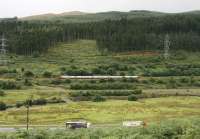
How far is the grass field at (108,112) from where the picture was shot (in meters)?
80.0

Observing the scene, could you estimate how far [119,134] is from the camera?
38719mm

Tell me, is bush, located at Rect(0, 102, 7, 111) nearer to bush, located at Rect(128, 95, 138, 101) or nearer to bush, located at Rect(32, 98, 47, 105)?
bush, located at Rect(32, 98, 47, 105)

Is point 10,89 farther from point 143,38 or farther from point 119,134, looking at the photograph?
point 143,38

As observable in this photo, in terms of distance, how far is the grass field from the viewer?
80.0 metres

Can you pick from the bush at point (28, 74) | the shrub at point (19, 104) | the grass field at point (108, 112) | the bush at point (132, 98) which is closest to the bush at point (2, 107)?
the grass field at point (108, 112)

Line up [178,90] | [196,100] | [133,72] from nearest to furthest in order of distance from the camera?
[196,100] < [178,90] < [133,72]

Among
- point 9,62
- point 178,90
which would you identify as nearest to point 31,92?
point 178,90

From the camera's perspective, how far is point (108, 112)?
86.1 m

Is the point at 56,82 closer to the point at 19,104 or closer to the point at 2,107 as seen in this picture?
the point at 19,104

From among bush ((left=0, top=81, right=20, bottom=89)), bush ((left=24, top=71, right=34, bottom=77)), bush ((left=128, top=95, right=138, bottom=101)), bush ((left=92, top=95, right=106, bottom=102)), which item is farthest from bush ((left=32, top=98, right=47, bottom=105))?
bush ((left=24, top=71, right=34, bottom=77))

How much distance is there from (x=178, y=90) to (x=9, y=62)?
68.3 metres

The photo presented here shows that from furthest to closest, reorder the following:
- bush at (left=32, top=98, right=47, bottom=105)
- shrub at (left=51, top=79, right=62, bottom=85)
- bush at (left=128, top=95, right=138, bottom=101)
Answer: shrub at (left=51, top=79, right=62, bottom=85), bush at (left=128, top=95, right=138, bottom=101), bush at (left=32, top=98, right=47, bottom=105)

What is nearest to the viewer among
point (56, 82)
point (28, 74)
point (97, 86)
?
point (97, 86)

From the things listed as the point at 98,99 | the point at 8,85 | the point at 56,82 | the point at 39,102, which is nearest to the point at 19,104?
the point at 39,102
